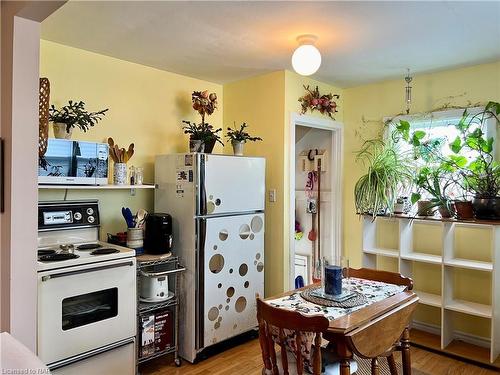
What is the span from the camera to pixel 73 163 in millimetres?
2535

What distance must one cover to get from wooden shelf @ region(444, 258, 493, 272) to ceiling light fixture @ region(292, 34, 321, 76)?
1.89m

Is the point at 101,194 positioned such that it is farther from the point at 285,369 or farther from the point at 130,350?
the point at 285,369

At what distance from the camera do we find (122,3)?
211 centimetres

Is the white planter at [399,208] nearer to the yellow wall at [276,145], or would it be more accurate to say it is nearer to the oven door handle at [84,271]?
the yellow wall at [276,145]

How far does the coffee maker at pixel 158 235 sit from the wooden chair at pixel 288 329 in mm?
1303

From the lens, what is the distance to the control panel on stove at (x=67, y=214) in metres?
2.59

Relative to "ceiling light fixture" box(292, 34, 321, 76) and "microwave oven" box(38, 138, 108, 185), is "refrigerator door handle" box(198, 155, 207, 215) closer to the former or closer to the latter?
"microwave oven" box(38, 138, 108, 185)

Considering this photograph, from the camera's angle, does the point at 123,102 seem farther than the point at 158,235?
Yes

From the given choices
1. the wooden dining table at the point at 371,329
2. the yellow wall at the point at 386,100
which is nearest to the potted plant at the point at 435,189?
the yellow wall at the point at 386,100

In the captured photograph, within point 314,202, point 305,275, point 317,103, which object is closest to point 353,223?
point 314,202

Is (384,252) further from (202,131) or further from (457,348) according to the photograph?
(202,131)

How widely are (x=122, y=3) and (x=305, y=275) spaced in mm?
3483

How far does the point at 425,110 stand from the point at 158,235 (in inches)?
103

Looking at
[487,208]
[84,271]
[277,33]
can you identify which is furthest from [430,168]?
[84,271]
